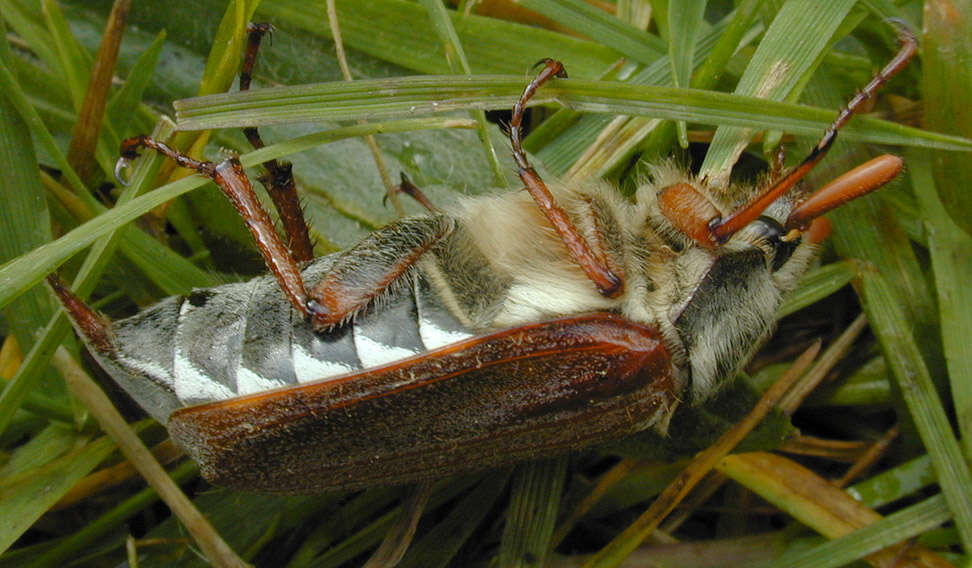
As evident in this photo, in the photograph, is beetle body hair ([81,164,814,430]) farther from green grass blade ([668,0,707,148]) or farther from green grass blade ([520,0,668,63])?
green grass blade ([520,0,668,63])

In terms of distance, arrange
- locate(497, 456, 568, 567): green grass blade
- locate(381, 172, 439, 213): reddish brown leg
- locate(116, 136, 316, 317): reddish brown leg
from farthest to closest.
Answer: locate(381, 172, 439, 213): reddish brown leg < locate(497, 456, 568, 567): green grass blade < locate(116, 136, 316, 317): reddish brown leg

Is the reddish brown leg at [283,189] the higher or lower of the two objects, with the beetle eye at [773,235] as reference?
higher

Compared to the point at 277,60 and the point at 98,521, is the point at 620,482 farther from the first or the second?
the point at 277,60

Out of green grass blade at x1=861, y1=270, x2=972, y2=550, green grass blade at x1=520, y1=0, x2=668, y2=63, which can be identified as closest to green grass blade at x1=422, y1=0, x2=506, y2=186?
green grass blade at x1=520, y1=0, x2=668, y2=63

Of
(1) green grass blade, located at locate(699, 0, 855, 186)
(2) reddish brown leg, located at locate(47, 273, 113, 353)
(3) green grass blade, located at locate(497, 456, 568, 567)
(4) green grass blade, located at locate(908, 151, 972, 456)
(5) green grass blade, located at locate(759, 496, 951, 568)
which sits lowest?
(5) green grass blade, located at locate(759, 496, 951, 568)

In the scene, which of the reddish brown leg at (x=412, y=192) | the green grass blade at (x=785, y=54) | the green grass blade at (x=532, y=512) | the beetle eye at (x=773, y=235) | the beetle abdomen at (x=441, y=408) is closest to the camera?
the beetle abdomen at (x=441, y=408)

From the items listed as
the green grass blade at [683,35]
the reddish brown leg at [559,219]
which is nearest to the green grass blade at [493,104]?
the reddish brown leg at [559,219]

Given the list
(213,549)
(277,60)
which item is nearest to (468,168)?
(277,60)

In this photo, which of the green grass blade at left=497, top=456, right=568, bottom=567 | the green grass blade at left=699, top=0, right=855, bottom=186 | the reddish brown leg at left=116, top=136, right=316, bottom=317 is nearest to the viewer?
the reddish brown leg at left=116, top=136, right=316, bottom=317

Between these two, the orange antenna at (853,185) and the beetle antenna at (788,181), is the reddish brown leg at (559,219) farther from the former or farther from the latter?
the orange antenna at (853,185)
